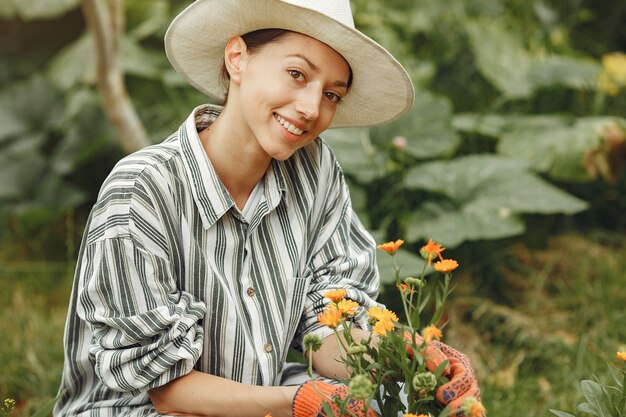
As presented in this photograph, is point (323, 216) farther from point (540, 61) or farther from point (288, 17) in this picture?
point (540, 61)

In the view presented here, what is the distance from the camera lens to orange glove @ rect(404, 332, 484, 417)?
1.27 metres

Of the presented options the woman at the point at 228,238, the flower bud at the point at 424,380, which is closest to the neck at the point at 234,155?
the woman at the point at 228,238

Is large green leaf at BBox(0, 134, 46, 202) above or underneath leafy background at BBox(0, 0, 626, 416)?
above

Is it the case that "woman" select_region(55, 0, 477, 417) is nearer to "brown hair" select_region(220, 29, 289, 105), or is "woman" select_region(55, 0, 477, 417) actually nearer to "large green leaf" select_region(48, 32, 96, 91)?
"brown hair" select_region(220, 29, 289, 105)

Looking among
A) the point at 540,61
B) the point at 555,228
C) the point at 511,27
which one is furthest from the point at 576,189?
the point at 511,27

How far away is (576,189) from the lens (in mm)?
3547

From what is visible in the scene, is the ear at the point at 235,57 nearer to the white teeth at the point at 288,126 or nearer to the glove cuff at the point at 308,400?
the white teeth at the point at 288,126

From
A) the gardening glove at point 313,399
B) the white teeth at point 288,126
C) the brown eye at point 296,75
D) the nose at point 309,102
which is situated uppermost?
the brown eye at point 296,75

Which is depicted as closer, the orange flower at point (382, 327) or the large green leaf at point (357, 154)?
the orange flower at point (382, 327)

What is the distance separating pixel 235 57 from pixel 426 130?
60.4 inches

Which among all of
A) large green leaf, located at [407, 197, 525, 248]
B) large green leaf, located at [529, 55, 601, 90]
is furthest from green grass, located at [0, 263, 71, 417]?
large green leaf, located at [529, 55, 601, 90]

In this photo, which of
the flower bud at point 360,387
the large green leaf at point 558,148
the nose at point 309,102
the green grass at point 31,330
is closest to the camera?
the flower bud at point 360,387

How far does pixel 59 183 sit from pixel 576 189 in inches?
85.0

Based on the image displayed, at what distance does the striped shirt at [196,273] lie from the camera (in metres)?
Result: 1.46
